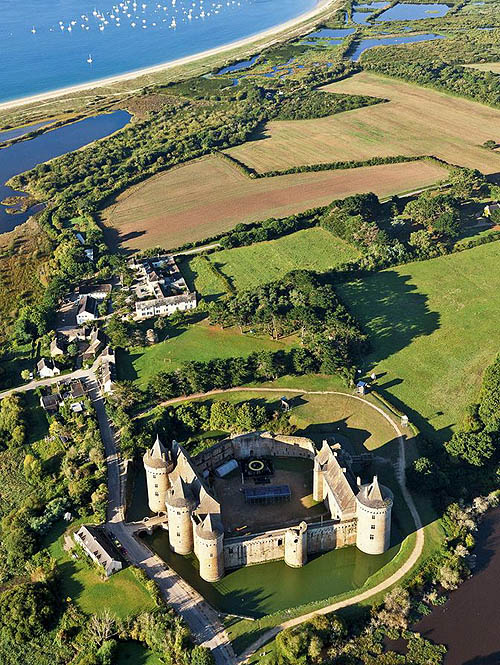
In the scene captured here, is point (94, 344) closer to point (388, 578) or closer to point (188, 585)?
point (188, 585)

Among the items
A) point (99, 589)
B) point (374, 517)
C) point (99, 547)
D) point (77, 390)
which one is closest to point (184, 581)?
point (99, 589)

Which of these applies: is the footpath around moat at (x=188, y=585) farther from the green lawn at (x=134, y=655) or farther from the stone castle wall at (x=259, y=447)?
the stone castle wall at (x=259, y=447)

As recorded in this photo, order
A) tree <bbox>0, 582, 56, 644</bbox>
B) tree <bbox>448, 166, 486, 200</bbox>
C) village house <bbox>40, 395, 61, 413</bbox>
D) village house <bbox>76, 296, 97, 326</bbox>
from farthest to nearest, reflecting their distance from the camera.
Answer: tree <bbox>448, 166, 486, 200</bbox>, village house <bbox>76, 296, 97, 326</bbox>, village house <bbox>40, 395, 61, 413</bbox>, tree <bbox>0, 582, 56, 644</bbox>

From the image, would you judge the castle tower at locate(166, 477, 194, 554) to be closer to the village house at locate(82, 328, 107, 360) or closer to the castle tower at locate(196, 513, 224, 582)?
the castle tower at locate(196, 513, 224, 582)

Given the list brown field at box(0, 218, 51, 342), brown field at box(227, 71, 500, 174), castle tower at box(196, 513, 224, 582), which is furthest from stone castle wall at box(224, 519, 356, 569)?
brown field at box(227, 71, 500, 174)

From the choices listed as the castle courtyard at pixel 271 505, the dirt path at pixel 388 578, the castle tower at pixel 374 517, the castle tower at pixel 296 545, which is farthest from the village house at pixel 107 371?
the castle tower at pixel 374 517

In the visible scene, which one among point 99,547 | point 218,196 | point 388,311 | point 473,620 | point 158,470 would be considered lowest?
point 473,620
